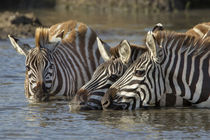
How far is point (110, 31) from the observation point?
82.1 feet

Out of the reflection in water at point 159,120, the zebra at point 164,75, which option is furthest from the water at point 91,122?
the zebra at point 164,75

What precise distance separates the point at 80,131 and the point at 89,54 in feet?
10.5

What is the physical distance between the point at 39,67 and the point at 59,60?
2.61 feet

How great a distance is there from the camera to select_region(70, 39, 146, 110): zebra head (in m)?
9.77

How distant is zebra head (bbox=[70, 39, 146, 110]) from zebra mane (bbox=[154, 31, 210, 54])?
358 millimetres

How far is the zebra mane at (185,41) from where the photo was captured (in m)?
9.62

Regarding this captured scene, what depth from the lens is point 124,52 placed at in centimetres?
976

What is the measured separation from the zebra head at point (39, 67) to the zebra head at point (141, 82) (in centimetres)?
143

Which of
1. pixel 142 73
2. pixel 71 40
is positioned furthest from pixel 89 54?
pixel 142 73

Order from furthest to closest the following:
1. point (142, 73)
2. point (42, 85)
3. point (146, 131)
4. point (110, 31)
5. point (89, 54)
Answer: point (110, 31) → point (89, 54) → point (42, 85) → point (142, 73) → point (146, 131)

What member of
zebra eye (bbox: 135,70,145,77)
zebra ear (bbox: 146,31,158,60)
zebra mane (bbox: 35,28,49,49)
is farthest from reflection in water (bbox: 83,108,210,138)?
zebra mane (bbox: 35,28,49,49)

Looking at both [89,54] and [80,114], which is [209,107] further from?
[89,54]

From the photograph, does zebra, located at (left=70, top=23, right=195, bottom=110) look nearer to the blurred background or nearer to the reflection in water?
the reflection in water

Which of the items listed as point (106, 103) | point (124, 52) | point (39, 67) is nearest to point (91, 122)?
point (106, 103)
